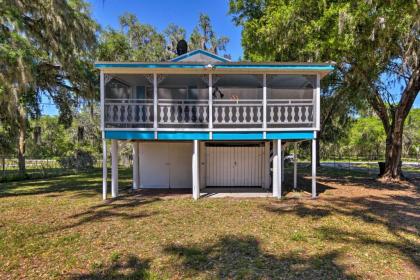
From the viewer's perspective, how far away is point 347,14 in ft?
32.4

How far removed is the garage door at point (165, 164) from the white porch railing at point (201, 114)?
2557 mm

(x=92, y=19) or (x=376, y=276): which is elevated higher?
(x=92, y=19)

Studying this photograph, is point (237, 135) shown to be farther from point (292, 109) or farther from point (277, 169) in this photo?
point (292, 109)

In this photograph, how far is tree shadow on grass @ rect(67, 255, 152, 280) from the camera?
180 inches

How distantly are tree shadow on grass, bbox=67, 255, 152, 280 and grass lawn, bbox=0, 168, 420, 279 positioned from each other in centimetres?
2

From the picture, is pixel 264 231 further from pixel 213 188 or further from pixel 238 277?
pixel 213 188

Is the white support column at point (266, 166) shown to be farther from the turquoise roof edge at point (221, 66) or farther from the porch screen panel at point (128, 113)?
the porch screen panel at point (128, 113)

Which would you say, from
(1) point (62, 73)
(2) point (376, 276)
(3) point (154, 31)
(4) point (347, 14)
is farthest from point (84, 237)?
(3) point (154, 31)

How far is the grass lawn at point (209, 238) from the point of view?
482 cm

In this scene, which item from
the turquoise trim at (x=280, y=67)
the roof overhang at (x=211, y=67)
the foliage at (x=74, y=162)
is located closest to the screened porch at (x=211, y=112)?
the roof overhang at (x=211, y=67)

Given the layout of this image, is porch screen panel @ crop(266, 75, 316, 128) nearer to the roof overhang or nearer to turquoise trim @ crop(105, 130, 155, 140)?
the roof overhang

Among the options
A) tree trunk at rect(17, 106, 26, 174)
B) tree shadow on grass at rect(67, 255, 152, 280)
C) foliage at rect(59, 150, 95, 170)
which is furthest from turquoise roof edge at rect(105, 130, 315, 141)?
foliage at rect(59, 150, 95, 170)

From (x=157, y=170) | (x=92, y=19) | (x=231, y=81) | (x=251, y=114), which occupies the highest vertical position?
(x=92, y=19)

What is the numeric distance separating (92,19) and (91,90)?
398 centimetres
